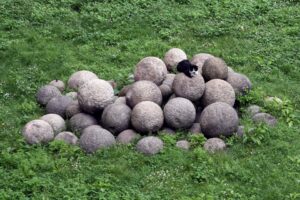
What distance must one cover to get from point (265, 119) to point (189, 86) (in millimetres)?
1596

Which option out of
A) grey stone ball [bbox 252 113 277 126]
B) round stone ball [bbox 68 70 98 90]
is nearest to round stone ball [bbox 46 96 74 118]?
round stone ball [bbox 68 70 98 90]

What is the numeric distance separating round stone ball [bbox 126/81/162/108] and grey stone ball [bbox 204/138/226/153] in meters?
1.32

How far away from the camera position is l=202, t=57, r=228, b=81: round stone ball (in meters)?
11.3

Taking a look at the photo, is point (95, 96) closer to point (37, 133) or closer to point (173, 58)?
point (37, 133)

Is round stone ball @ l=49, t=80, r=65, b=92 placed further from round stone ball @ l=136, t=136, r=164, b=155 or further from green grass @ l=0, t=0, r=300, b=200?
round stone ball @ l=136, t=136, r=164, b=155

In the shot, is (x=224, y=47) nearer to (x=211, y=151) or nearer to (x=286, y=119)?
(x=286, y=119)

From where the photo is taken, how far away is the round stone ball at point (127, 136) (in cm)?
1057

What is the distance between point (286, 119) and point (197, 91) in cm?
183

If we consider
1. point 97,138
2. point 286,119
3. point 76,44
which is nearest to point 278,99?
point 286,119

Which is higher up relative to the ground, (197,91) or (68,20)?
(197,91)

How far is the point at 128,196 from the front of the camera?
8.99 metres

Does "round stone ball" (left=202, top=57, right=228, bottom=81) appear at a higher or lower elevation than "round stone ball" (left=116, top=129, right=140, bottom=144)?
higher

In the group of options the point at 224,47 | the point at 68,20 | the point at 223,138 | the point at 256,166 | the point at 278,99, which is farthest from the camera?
the point at 68,20

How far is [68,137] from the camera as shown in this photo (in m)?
10.6
